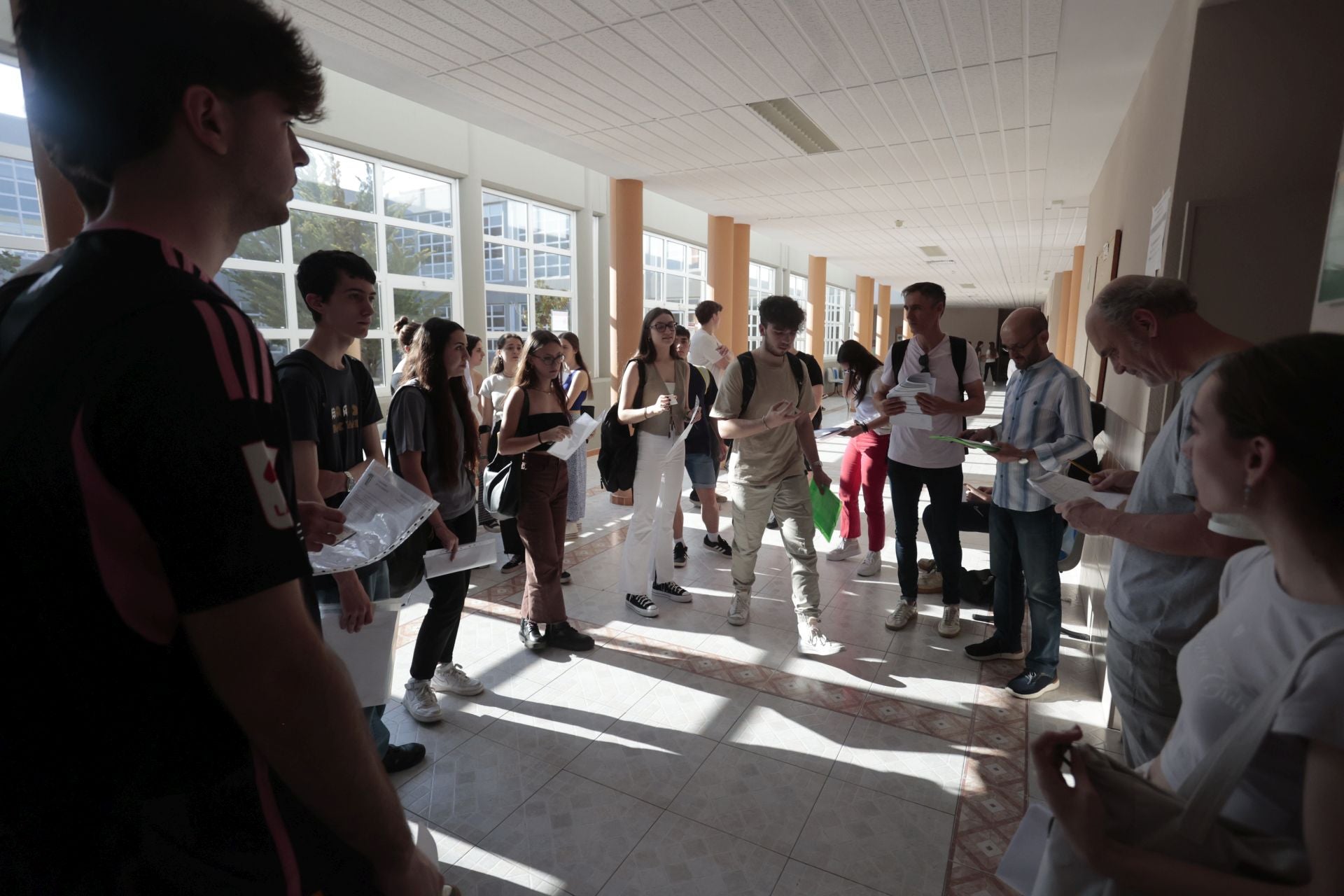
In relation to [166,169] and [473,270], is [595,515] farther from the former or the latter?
[166,169]

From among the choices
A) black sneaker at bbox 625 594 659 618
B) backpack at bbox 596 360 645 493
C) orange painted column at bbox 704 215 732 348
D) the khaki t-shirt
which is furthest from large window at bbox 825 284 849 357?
the khaki t-shirt

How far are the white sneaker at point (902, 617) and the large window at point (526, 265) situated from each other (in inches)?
289

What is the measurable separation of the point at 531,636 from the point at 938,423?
2.46 meters

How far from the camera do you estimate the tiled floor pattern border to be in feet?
7.07

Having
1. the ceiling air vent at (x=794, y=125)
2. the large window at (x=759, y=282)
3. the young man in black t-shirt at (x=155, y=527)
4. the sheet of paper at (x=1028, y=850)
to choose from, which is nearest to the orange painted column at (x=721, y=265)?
the ceiling air vent at (x=794, y=125)

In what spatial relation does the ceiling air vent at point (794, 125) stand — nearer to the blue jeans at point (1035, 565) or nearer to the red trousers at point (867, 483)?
the red trousers at point (867, 483)

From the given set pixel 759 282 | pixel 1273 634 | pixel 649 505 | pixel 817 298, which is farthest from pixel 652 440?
pixel 759 282

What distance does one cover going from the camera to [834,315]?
2648cm

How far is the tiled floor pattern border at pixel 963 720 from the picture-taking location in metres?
2.15

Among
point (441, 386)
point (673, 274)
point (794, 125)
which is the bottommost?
point (441, 386)

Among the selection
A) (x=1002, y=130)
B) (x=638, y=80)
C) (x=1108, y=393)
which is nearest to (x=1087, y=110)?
(x=1002, y=130)

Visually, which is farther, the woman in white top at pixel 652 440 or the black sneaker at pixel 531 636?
the woman in white top at pixel 652 440

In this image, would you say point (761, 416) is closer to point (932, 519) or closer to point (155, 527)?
point (932, 519)

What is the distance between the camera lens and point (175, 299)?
2.09 feet
